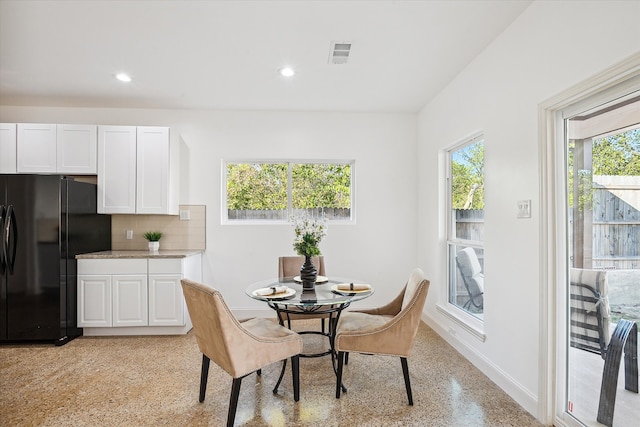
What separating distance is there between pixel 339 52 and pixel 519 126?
1.48 meters

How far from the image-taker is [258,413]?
2295 mm

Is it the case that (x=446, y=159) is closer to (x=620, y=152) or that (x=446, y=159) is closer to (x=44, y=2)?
(x=620, y=152)

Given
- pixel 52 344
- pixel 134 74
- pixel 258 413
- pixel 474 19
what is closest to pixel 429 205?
pixel 474 19

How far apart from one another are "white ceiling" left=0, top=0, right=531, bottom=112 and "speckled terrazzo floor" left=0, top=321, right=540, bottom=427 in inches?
103

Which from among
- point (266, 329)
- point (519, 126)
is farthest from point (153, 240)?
point (519, 126)

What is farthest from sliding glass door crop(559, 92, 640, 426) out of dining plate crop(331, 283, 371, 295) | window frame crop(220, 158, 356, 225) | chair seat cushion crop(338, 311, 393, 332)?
window frame crop(220, 158, 356, 225)

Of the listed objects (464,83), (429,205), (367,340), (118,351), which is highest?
(464,83)

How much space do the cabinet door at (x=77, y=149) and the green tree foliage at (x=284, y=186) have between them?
4.92 ft

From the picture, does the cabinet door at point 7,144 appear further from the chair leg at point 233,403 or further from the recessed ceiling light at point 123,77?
the chair leg at point 233,403

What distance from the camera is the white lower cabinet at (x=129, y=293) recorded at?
3.76m

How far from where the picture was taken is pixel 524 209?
236cm

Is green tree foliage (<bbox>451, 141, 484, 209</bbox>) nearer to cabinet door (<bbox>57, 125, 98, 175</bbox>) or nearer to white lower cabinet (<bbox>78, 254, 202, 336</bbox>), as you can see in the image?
white lower cabinet (<bbox>78, 254, 202, 336</bbox>)

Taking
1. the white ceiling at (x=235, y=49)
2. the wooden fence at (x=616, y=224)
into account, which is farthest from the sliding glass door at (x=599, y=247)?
the white ceiling at (x=235, y=49)

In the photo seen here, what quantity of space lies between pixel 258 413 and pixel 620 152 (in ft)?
8.34
